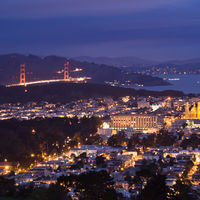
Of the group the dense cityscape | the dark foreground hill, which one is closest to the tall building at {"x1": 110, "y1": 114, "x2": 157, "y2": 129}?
the dense cityscape

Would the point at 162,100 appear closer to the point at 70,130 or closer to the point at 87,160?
the point at 70,130

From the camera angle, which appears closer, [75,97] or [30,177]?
[30,177]

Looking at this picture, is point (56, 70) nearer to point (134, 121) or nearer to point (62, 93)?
point (62, 93)

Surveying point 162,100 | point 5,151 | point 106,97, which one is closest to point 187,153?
point 5,151

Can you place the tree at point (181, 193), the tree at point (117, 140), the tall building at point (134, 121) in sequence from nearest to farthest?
the tree at point (181, 193), the tree at point (117, 140), the tall building at point (134, 121)

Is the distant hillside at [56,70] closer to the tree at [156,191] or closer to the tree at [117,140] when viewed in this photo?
the tree at [117,140]

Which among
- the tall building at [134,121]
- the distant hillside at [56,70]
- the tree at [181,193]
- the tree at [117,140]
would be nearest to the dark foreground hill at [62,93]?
the distant hillside at [56,70]

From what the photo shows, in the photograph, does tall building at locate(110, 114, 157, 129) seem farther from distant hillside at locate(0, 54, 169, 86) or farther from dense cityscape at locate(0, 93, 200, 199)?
distant hillside at locate(0, 54, 169, 86)
